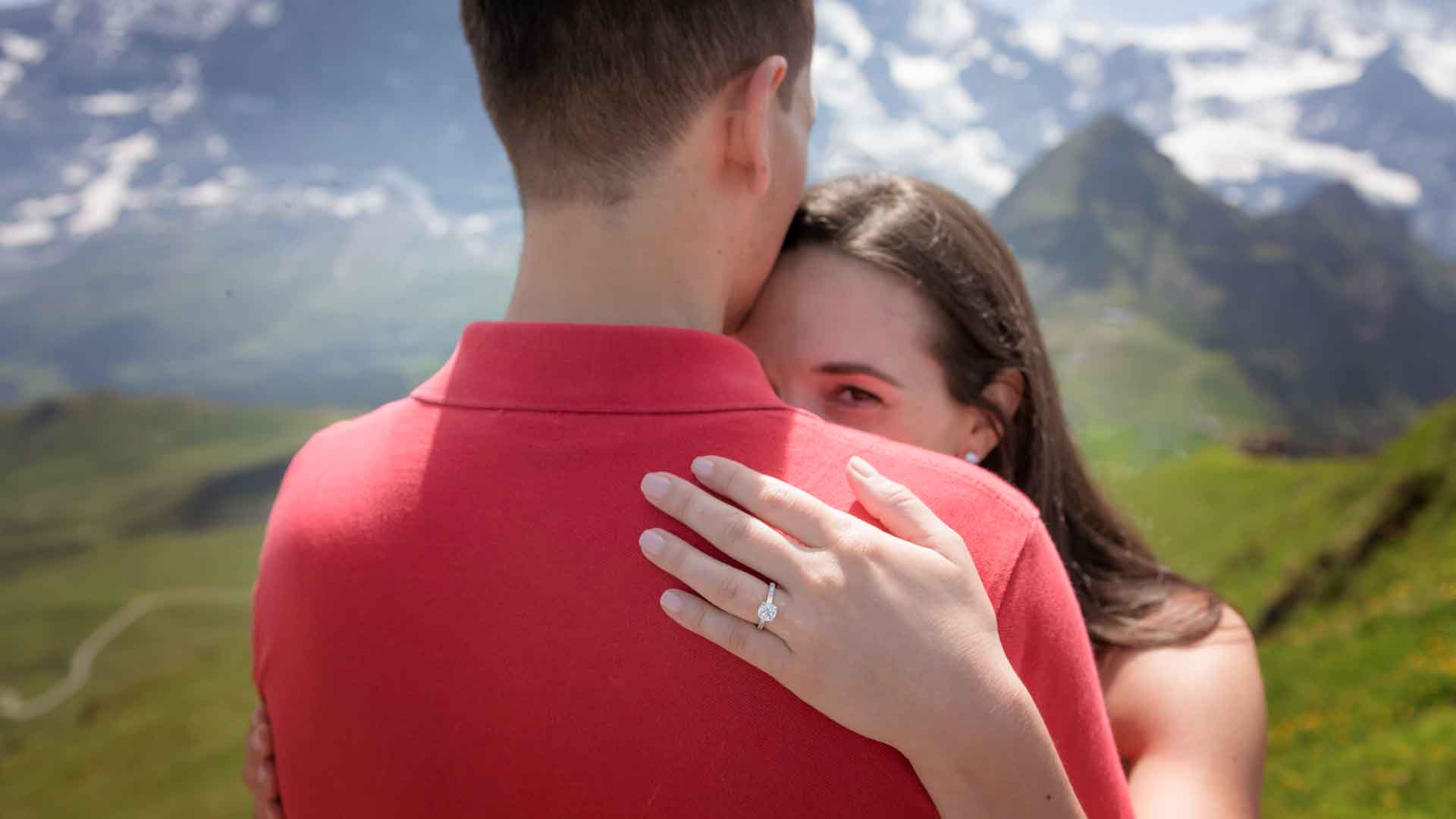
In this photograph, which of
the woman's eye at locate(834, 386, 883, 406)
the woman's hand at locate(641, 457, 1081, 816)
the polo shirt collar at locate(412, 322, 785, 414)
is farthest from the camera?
the woman's eye at locate(834, 386, 883, 406)

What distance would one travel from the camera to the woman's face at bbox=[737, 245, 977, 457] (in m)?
3.77

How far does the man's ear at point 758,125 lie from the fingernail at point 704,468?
2.65ft

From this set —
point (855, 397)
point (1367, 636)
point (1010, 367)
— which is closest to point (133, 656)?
point (1367, 636)

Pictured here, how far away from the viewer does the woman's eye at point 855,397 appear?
152 inches

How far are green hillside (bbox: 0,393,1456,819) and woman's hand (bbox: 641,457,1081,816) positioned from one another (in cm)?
344

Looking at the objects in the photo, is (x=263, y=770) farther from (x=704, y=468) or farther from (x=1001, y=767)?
(x=1001, y=767)

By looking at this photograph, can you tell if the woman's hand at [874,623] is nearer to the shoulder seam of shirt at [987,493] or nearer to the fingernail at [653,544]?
the fingernail at [653,544]

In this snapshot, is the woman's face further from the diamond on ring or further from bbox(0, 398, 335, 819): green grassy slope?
bbox(0, 398, 335, 819): green grassy slope

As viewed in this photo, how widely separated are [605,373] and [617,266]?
12.8 inches

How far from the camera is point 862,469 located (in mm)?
2014

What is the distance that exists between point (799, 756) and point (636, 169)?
1.40 metres

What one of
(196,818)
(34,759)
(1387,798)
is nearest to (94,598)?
(34,759)

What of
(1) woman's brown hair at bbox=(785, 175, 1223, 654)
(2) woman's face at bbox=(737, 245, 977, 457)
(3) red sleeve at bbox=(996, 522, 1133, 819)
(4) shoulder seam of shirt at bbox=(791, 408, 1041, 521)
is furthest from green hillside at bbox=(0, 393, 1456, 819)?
(4) shoulder seam of shirt at bbox=(791, 408, 1041, 521)

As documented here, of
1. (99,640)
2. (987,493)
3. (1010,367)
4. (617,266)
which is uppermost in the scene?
(617,266)
